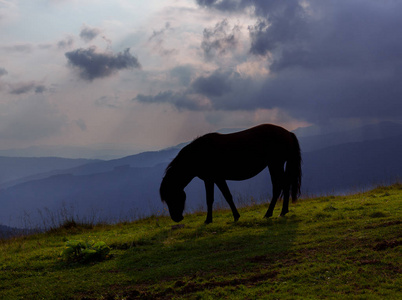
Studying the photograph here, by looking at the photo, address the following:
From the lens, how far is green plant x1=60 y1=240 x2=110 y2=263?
8.84m

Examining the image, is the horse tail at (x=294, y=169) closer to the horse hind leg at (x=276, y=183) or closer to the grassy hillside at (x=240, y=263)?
the horse hind leg at (x=276, y=183)

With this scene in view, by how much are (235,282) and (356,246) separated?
2629mm

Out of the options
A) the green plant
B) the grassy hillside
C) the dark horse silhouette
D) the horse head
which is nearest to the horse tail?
the dark horse silhouette

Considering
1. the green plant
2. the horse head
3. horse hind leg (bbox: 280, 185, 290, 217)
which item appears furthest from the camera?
the horse head

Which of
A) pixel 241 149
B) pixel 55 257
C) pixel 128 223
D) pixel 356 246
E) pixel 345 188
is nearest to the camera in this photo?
pixel 356 246

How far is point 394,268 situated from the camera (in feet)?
18.7

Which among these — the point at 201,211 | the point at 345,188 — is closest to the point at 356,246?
the point at 201,211

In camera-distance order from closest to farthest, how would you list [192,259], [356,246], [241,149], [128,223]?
[356,246] → [192,259] → [241,149] → [128,223]

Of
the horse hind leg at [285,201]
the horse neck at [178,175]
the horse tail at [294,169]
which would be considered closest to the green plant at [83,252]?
the horse neck at [178,175]

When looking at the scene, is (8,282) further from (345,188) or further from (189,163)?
(345,188)

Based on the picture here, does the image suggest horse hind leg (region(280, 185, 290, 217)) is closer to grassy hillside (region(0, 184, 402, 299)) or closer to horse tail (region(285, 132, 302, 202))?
horse tail (region(285, 132, 302, 202))

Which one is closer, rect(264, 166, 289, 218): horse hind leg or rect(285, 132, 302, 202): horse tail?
rect(264, 166, 289, 218): horse hind leg

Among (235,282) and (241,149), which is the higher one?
(241,149)

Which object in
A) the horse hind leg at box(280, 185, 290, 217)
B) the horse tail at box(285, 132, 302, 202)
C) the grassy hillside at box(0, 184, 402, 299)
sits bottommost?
the grassy hillside at box(0, 184, 402, 299)
